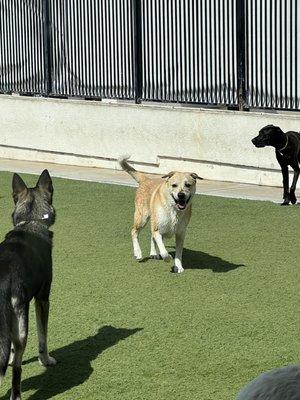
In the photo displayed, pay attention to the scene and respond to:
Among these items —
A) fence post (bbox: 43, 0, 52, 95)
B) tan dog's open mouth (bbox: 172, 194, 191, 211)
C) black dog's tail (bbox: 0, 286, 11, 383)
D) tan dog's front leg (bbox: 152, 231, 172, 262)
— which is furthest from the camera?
fence post (bbox: 43, 0, 52, 95)

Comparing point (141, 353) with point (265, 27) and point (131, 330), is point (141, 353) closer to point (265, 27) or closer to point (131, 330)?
point (131, 330)

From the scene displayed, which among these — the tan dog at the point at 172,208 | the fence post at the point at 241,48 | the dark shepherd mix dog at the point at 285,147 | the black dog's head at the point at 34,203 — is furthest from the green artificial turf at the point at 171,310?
the fence post at the point at 241,48

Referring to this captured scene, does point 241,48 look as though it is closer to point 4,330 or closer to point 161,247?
point 161,247

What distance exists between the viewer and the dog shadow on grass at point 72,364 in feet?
19.5

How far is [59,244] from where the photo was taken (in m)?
10.5

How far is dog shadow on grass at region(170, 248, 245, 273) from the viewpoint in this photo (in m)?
9.27

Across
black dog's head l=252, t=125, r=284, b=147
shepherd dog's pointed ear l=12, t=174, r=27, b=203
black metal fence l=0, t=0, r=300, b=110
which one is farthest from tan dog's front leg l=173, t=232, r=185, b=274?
black metal fence l=0, t=0, r=300, b=110

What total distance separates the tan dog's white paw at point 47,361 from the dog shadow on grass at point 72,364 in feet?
0.11

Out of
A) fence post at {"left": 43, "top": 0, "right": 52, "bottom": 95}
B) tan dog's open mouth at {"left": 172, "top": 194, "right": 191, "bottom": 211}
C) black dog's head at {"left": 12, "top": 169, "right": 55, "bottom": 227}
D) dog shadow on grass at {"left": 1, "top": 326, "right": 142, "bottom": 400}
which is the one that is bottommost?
dog shadow on grass at {"left": 1, "top": 326, "right": 142, "bottom": 400}

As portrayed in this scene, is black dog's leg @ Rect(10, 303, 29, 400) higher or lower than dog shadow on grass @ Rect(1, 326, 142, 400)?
higher

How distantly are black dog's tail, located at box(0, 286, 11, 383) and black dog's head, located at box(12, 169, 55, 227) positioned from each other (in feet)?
3.18

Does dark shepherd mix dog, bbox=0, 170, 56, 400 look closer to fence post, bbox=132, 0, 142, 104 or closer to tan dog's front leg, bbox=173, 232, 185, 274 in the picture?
tan dog's front leg, bbox=173, 232, 185, 274

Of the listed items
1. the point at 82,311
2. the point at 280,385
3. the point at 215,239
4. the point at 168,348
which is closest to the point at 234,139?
the point at 215,239

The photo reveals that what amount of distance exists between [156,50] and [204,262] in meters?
7.79
